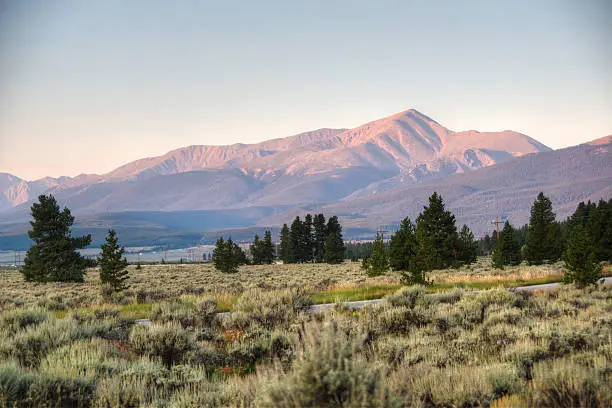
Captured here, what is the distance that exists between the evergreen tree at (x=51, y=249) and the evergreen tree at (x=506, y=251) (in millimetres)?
37702

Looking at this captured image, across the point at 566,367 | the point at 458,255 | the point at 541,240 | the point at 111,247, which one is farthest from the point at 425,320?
the point at 541,240

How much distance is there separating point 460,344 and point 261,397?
17.7ft

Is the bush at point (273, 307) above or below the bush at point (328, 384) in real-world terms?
below

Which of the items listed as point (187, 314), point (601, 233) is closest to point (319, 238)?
point (601, 233)

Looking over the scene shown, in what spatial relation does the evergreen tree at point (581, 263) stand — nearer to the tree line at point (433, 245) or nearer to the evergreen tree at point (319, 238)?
the tree line at point (433, 245)

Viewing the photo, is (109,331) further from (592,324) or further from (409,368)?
(592,324)

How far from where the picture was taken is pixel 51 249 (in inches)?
1606

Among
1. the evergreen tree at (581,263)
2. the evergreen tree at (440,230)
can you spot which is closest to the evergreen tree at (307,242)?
the evergreen tree at (440,230)

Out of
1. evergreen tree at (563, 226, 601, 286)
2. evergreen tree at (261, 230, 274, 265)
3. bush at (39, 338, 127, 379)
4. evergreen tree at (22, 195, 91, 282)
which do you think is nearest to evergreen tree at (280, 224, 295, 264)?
evergreen tree at (261, 230, 274, 265)

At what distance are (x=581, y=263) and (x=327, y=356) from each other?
55.6ft

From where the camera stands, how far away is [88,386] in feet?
21.7

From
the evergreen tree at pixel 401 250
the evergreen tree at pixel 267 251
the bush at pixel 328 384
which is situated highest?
the bush at pixel 328 384

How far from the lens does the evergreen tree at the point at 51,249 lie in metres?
40.2

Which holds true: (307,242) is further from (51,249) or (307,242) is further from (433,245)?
(433,245)
